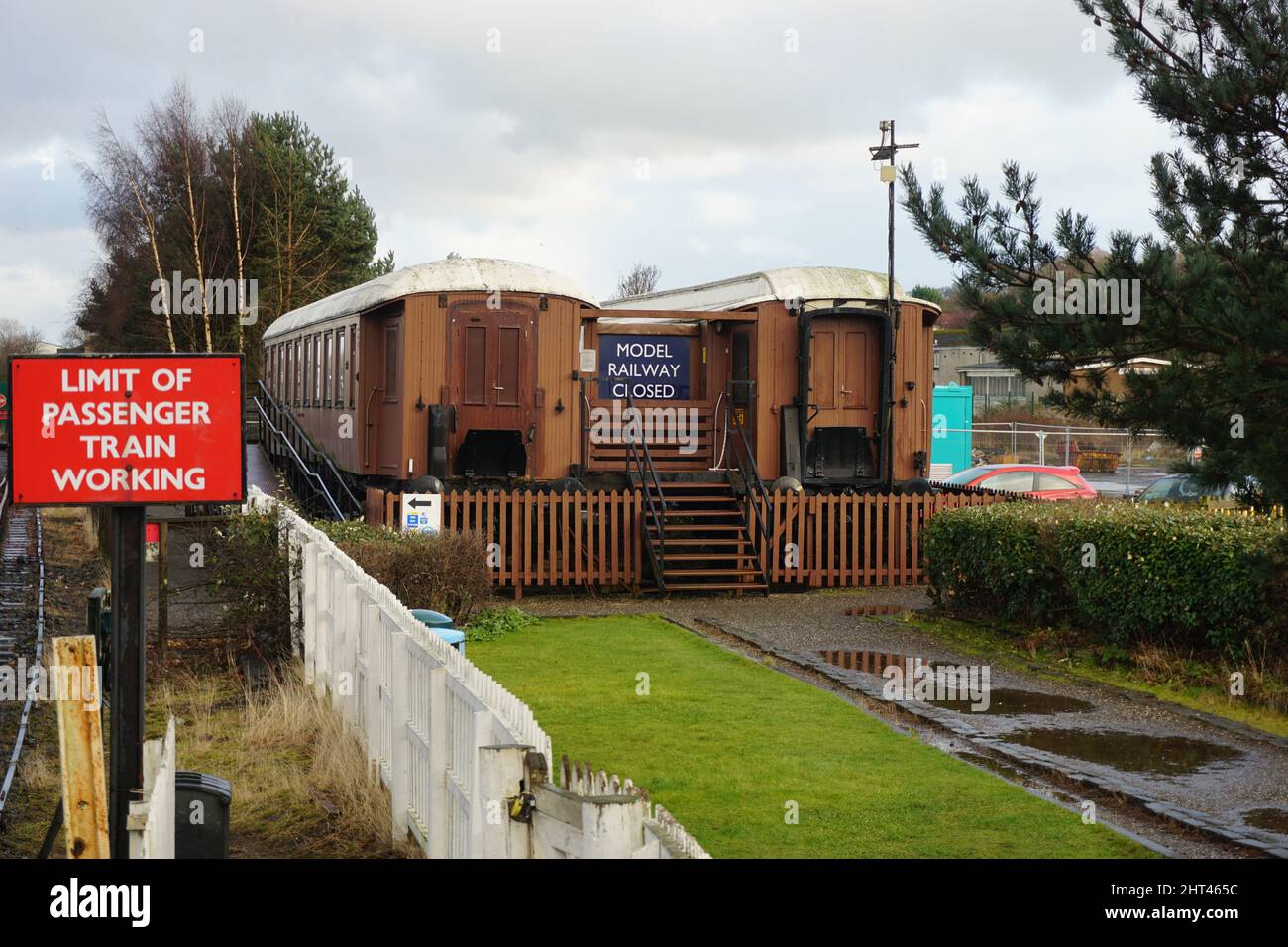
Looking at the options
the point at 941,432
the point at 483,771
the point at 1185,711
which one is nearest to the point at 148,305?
the point at 941,432

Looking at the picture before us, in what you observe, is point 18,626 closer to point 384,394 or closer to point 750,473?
point 384,394

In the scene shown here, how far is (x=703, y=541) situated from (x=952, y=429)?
2121 cm

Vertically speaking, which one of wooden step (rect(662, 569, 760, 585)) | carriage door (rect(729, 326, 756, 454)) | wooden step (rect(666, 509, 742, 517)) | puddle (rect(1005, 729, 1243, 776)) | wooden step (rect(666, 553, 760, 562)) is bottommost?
puddle (rect(1005, 729, 1243, 776))

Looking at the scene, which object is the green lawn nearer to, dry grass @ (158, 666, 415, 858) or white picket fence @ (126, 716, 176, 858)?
dry grass @ (158, 666, 415, 858)

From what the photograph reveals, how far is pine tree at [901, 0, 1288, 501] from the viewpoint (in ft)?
22.4

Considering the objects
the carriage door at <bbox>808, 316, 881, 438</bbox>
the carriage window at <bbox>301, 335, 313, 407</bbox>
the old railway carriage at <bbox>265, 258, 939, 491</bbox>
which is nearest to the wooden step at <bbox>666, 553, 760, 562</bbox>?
the old railway carriage at <bbox>265, 258, 939, 491</bbox>

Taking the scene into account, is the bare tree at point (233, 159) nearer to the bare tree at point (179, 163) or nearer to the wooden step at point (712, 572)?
the bare tree at point (179, 163)

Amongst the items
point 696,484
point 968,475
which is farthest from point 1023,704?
point 968,475

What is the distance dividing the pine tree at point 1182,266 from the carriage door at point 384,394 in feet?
39.9

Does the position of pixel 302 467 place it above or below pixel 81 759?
above

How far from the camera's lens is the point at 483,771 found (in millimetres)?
5000

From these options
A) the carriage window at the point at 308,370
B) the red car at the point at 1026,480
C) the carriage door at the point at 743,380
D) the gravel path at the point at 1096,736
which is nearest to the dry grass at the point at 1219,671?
the gravel path at the point at 1096,736

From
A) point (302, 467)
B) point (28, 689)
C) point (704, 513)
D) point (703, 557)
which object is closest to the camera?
point (28, 689)

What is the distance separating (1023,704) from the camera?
35.1 feet
